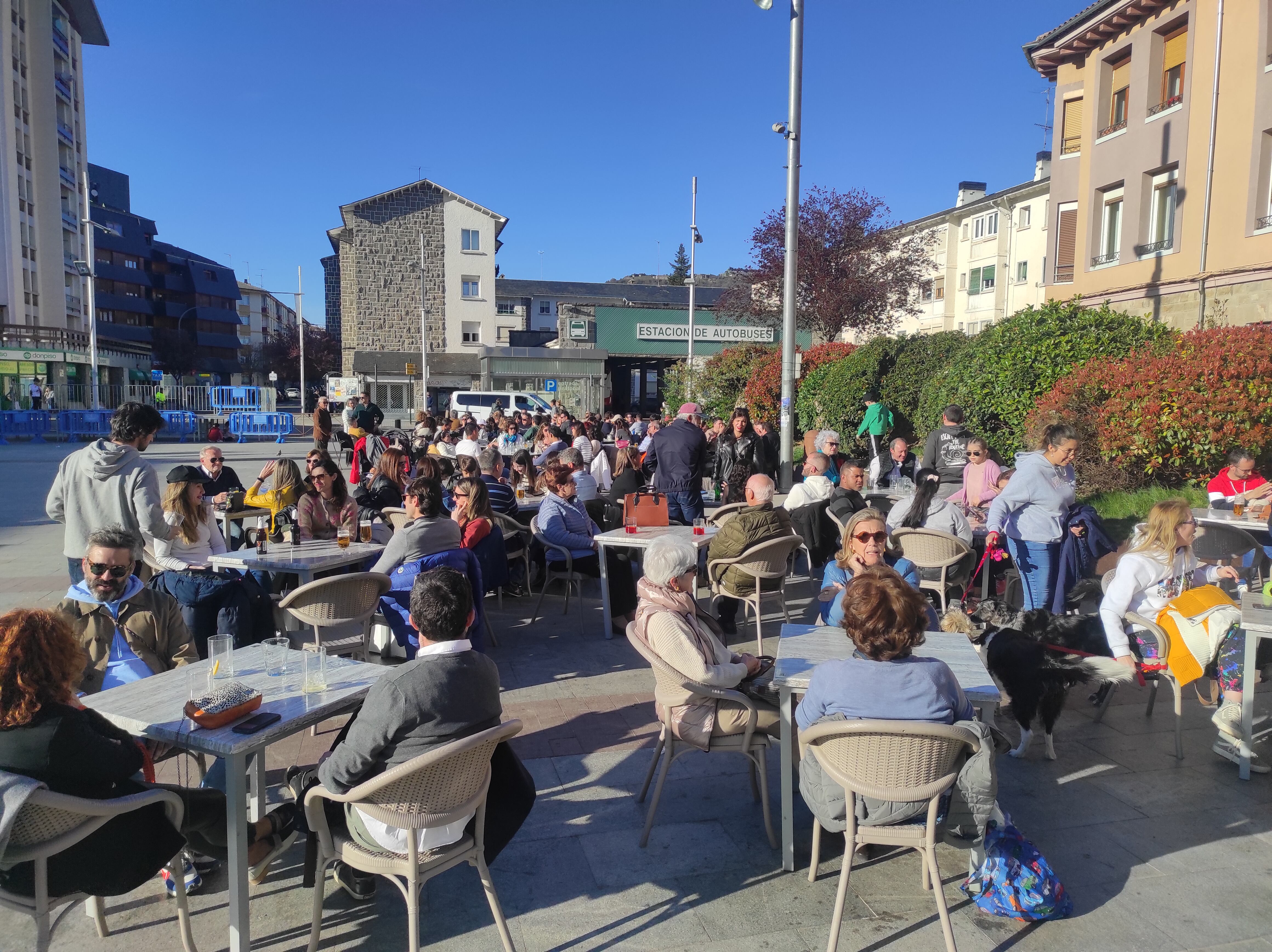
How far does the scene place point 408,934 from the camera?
288 centimetres

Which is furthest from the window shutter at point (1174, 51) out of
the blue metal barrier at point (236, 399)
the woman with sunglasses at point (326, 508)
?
the blue metal barrier at point (236, 399)

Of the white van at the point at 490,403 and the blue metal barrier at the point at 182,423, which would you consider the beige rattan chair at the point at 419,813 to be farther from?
the blue metal barrier at the point at 182,423

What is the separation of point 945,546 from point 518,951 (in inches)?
172

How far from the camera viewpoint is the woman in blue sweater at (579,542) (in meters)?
6.73

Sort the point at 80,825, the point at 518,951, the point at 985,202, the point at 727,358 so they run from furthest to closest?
the point at 985,202 → the point at 727,358 → the point at 518,951 → the point at 80,825

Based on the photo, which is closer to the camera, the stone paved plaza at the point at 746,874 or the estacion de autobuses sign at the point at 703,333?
the stone paved plaza at the point at 746,874

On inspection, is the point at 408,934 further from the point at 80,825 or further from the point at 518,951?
the point at 80,825

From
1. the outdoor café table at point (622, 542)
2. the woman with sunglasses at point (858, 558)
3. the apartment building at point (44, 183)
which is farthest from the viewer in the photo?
the apartment building at point (44, 183)

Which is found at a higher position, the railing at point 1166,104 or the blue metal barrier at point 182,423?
the railing at point 1166,104

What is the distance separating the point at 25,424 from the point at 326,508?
28203mm

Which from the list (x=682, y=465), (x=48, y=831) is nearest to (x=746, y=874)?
(x=48, y=831)

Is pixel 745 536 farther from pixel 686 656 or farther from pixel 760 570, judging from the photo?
pixel 686 656

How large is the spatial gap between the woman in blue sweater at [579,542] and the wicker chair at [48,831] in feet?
14.1

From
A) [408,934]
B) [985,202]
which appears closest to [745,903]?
[408,934]
